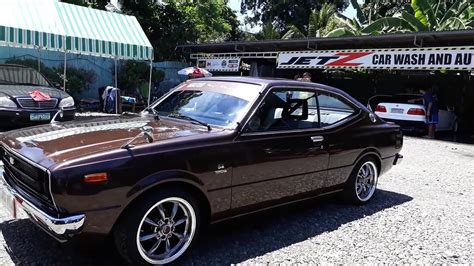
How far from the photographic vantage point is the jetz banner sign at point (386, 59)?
12945 millimetres

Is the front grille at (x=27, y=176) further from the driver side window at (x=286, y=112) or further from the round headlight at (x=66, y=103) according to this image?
the round headlight at (x=66, y=103)

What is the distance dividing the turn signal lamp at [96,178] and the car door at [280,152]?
1.19m

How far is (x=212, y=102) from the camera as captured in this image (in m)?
4.41

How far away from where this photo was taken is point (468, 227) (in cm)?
496

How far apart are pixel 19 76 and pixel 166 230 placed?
7.72 meters

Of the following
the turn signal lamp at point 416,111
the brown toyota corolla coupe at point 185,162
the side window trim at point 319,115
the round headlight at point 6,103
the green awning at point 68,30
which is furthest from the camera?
the turn signal lamp at point 416,111

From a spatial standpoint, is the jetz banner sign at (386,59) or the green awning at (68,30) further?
the jetz banner sign at (386,59)

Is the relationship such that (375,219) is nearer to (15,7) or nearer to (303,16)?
(15,7)

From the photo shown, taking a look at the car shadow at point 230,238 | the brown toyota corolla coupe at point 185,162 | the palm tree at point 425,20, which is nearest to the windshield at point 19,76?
the brown toyota corolla coupe at point 185,162

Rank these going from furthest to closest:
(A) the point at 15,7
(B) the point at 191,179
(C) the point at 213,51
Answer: (C) the point at 213,51 → (A) the point at 15,7 → (B) the point at 191,179

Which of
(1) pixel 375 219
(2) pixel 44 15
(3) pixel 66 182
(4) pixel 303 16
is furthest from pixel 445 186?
(4) pixel 303 16

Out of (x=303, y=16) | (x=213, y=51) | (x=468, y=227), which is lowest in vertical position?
(x=468, y=227)

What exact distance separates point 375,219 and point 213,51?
1781cm

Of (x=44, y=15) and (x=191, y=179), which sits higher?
(x=44, y=15)
